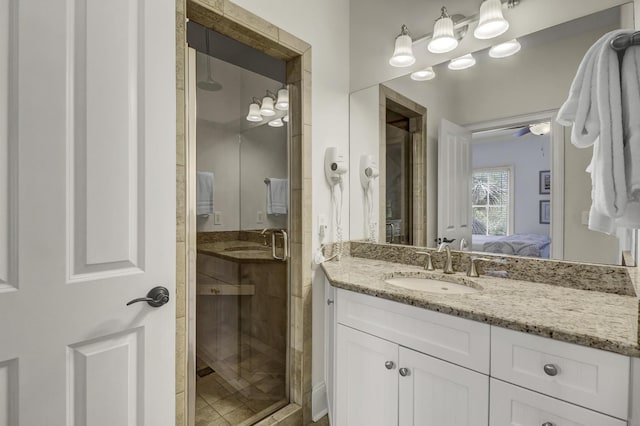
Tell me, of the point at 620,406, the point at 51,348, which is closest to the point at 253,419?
the point at 51,348

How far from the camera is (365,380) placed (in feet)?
4.54

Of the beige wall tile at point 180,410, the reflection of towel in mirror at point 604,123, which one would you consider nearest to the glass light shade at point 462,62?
the reflection of towel in mirror at point 604,123

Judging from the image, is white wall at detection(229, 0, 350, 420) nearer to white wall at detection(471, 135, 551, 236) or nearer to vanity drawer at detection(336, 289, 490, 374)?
vanity drawer at detection(336, 289, 490, 374)

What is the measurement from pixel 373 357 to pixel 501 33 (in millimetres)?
1632

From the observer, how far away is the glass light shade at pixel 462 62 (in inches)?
65.5

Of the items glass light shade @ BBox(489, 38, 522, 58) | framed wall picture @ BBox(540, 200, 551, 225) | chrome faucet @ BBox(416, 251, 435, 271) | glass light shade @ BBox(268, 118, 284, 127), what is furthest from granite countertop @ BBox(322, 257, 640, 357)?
glass light shade @ BBox(489, 38, 522, 58)

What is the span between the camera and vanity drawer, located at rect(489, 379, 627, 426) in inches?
33.7

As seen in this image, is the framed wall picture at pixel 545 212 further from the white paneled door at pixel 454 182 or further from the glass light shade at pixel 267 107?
the glass light shade at pixel 267 107

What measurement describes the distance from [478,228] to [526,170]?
1.17ft

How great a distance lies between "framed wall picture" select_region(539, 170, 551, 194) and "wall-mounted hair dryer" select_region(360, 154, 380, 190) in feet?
2.91

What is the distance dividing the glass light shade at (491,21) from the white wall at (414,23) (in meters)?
0.03

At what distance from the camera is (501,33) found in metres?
1.53

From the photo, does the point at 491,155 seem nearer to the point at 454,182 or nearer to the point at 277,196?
the point at 454,182

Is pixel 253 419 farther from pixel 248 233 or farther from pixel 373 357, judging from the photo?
pixel 248 233
